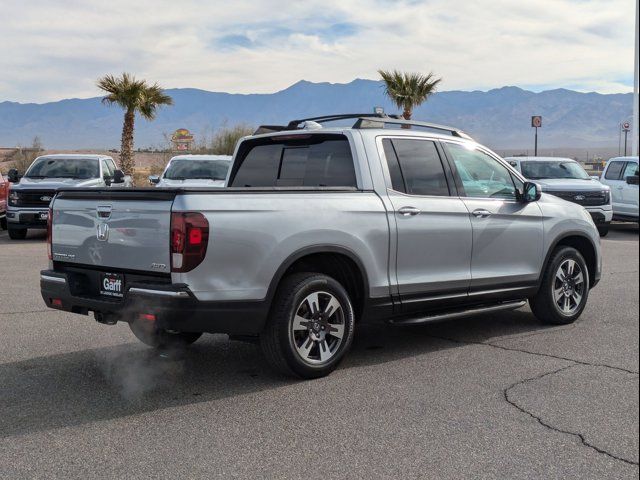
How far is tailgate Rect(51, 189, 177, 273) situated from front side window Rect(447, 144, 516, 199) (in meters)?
2.90

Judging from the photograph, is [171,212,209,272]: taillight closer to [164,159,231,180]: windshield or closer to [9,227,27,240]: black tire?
[164,159,231,180]: windshield

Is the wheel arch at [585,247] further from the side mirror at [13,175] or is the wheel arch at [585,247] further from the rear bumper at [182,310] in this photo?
the side mirror at [13,175]

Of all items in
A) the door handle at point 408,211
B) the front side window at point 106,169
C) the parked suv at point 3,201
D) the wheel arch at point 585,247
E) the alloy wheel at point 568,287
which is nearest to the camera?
the door handle at point 408,211

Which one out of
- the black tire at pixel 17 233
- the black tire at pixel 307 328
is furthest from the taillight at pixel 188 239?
the black tire at pixel 17 233

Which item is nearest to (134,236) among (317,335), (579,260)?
(317,335)

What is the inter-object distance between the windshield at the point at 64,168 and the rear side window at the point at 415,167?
13047 millimetres

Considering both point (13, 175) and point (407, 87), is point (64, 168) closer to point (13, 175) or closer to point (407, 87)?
point (13, 175)

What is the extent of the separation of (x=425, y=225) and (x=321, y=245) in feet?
3.69

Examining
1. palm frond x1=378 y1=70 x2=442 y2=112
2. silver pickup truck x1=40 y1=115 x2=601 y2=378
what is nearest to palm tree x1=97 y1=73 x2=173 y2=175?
palm frond x1=378 y1=70 x2=442 y2=112

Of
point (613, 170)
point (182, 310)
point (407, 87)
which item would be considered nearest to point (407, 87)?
point (407, 87)

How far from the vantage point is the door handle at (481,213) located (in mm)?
6825

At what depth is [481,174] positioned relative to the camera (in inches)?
281

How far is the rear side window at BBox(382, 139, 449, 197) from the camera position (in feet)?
21.2

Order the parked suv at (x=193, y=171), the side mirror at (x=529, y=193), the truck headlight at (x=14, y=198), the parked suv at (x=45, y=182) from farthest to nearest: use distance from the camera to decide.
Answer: the truck headlight at (x=14, y=198)
the parked suv at (x=45, y=182)
the parked suv at (x=193, y=171)
the side mirror at (x=529, y=193)
